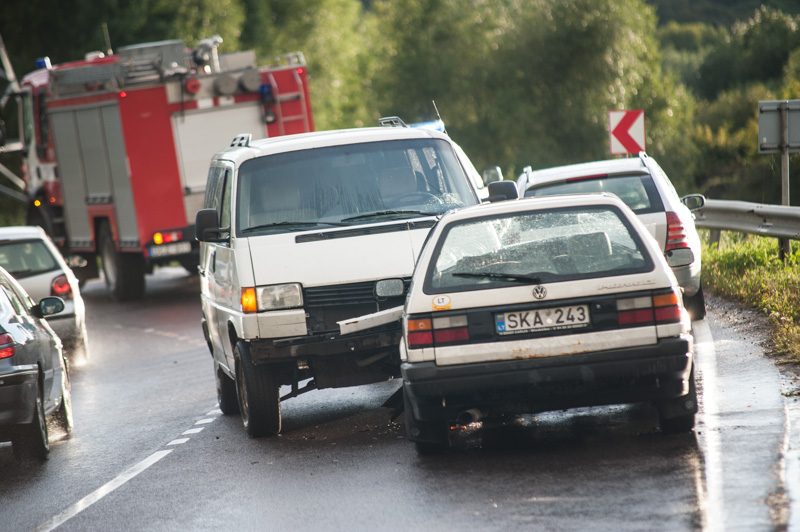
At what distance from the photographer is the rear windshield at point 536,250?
28.7 ft

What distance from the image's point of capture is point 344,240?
418 inches

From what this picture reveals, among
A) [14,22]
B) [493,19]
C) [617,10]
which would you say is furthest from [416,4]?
[14,22]

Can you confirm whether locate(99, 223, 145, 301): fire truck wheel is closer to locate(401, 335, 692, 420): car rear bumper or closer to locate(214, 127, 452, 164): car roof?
locate(214, 127, 452, 164): car roof

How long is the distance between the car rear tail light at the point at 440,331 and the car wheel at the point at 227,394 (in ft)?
13.4

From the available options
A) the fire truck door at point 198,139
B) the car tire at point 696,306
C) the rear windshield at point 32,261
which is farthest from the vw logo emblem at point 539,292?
the fire truck door at point 198,139

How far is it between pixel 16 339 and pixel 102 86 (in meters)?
14.4

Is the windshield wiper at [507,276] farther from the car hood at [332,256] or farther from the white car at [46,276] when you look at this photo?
the white car at [46,276]

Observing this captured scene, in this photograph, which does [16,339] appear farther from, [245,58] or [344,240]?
[245,58]

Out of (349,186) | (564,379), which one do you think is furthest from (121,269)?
(564,379)

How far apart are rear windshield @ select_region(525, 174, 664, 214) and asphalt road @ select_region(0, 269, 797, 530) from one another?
1.64 meters

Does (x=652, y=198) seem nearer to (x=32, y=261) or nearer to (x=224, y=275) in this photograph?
(x=224, y=275)

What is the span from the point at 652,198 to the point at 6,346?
20.6 feet

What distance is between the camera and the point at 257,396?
10.7 m

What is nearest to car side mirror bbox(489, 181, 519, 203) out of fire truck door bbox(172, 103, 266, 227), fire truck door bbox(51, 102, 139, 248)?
fire truck door bbox(172, 103, 266, 227)
